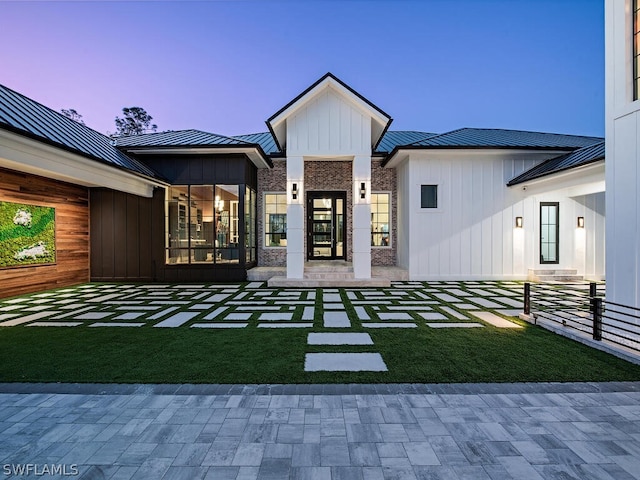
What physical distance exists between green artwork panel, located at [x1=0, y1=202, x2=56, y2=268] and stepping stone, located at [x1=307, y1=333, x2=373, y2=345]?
25.7 feet

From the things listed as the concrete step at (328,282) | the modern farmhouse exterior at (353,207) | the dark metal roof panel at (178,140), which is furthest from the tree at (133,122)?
the concrete step at (328,282)

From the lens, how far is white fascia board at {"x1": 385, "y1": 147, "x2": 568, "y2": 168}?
9.29 metres

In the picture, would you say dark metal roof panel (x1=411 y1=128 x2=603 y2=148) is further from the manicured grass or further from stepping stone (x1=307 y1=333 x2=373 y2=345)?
stepping stone (x1=307 y1=333 x2=373 y2=345)

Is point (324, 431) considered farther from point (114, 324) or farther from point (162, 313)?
point (162, 313)

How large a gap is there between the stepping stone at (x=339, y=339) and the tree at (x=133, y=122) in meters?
37.1

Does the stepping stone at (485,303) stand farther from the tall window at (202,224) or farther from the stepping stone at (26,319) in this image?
the stepping stone at (26,319)

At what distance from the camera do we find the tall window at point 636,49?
3945 millimetres

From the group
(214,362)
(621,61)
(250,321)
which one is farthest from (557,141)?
(214,362)

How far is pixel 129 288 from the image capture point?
8516mm

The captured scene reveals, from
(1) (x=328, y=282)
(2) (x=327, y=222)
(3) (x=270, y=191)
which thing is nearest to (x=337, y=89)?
(3) (x=270, y=191)

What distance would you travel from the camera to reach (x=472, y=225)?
976cm

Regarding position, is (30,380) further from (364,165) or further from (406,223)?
(406,223)

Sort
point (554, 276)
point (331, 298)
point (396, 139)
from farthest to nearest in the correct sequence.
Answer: point (396, 139), point (554, 276), point (331, 298)

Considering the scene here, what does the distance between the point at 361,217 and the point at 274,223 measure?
400 centimetres
